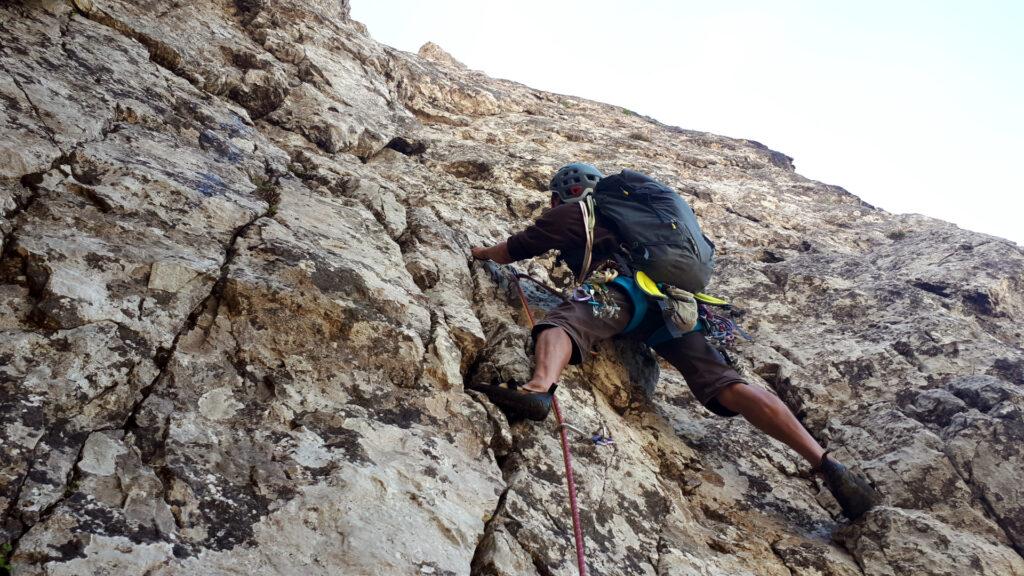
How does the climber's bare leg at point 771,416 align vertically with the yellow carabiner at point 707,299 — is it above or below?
below

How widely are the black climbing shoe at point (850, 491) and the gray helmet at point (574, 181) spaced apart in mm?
3275

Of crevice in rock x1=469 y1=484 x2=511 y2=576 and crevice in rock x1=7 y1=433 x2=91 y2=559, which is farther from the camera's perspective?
crevice in rock x1=469 y1=484 x2=511 y2=576

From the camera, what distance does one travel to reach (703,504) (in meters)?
4.54

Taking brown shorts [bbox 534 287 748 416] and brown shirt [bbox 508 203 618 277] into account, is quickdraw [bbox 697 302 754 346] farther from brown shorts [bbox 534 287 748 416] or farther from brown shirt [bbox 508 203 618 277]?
brown shirt [bbox 508 203 618 277]

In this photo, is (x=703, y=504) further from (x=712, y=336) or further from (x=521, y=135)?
(x=521, y=135)

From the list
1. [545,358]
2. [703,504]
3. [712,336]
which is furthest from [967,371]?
[545,358]

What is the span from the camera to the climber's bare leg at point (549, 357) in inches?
164

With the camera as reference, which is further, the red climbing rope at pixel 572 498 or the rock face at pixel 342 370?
the red climbing rope at pixel 572 498

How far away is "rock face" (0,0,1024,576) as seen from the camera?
265 centimetres

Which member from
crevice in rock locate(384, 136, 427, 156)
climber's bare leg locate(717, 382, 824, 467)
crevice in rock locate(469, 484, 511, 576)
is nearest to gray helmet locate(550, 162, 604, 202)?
climber's bare leg locate(717, 382, 824, 467)

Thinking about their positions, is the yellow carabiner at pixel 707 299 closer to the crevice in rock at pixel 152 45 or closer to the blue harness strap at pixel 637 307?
the blue harness strap at pixel 637 307

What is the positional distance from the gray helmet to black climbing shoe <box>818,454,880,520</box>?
10.7ft

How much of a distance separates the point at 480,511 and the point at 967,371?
17.2ft

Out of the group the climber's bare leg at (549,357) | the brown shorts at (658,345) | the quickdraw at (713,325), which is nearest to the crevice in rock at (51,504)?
the climber's bare leg at (549,357)
